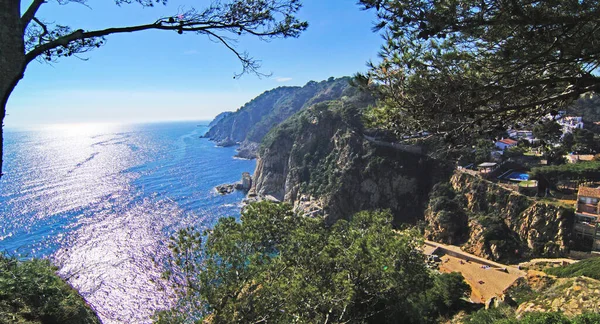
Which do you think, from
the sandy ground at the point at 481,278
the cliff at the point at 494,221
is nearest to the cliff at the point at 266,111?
the cliff at the point at 494,221

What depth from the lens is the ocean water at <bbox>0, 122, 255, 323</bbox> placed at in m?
28.3

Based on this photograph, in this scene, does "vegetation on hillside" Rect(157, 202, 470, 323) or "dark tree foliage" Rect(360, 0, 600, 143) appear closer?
"dark tree foliage" Rect(360, 0, 600, 143)

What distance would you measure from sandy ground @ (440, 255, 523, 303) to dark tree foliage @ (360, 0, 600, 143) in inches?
845

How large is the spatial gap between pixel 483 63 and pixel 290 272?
7311 millimetres

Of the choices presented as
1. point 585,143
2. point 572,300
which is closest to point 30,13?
point 572,300

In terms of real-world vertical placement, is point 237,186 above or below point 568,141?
below

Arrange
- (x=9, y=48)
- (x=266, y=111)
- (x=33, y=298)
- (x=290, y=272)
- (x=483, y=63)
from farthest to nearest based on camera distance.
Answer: (x=266, y=111), (x=290, y=272), (x=33, y=298), (x=483, y=63), (x=9, y=48)

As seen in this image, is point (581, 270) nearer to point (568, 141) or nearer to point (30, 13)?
point (30, 13)

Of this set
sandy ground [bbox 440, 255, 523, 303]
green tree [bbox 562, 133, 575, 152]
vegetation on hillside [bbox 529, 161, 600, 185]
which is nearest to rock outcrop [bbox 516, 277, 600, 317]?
sandy ground [bbox 440, 255, 523, 303]

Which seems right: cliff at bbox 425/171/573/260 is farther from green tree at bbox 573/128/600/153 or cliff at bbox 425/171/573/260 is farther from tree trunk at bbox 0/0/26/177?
tree trunk at bbox 0/0/26/177

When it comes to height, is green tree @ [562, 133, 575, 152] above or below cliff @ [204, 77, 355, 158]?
below

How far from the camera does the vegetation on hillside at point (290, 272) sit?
324 inches

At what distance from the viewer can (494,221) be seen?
31.8 metres

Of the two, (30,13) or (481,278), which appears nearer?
(30,13)
